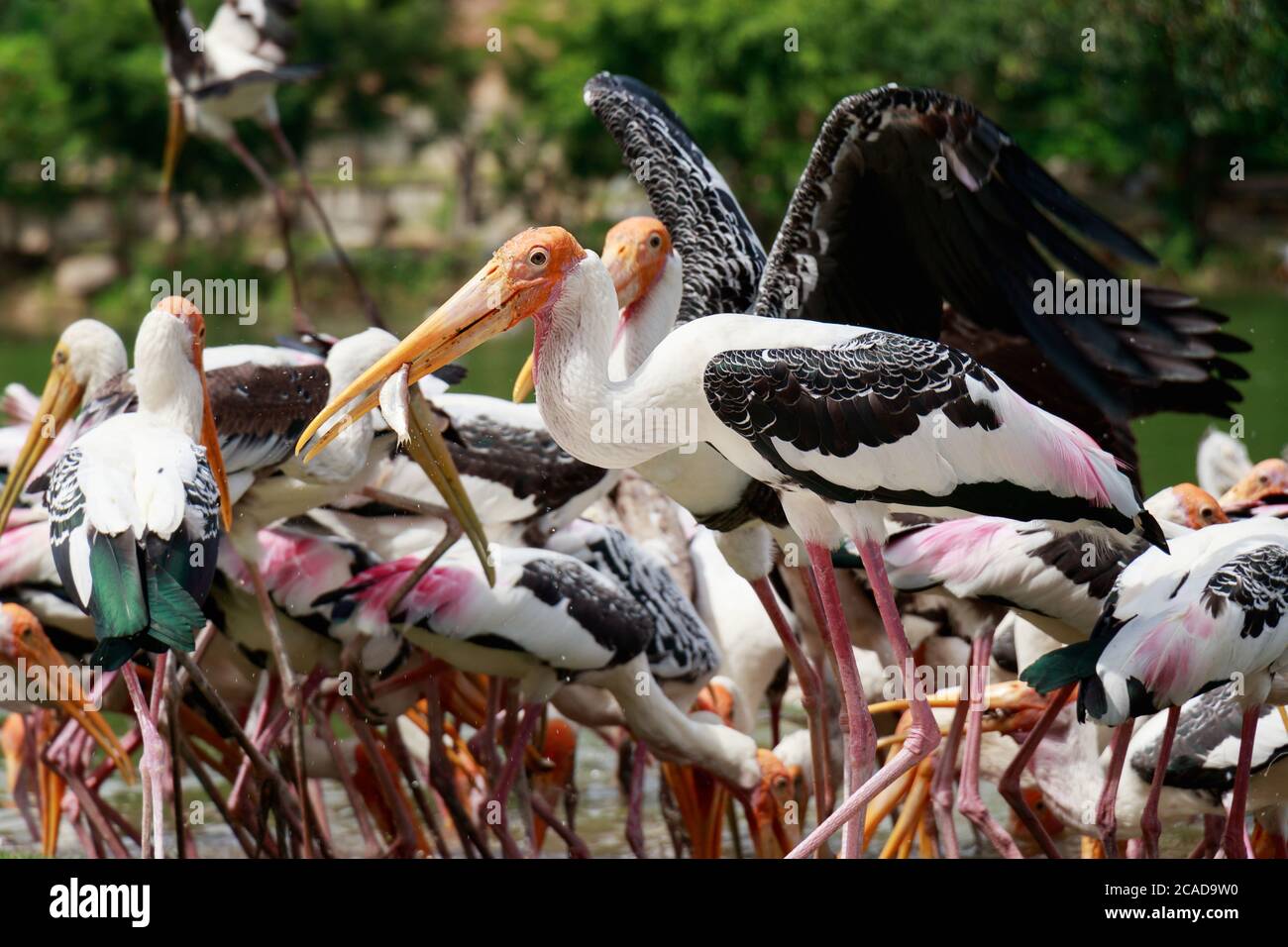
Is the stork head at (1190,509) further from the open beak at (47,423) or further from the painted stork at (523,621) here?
the open beak at (47,423)

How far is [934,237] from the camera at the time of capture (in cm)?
632

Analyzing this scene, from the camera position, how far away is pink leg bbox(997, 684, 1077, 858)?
647 centimetres

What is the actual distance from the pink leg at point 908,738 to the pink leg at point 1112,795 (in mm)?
977

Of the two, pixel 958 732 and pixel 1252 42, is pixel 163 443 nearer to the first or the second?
pixel 958 732

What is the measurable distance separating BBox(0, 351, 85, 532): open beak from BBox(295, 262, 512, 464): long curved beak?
2328 millimetres

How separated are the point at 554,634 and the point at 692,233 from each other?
5.05ft

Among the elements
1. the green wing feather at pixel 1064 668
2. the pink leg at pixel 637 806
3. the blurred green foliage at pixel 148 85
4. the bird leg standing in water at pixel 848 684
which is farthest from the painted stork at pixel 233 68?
the blurred green foliage at pixel 148 85

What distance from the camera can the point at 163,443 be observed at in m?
5.98

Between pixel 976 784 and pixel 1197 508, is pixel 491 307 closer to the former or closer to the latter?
pixel 976 784

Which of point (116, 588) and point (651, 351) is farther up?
point (651, 351)

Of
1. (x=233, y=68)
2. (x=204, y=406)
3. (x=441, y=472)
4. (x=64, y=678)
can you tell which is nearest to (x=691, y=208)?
(x=441, y=472)

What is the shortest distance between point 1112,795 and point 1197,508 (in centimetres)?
135

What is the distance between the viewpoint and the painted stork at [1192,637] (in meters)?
5.62
